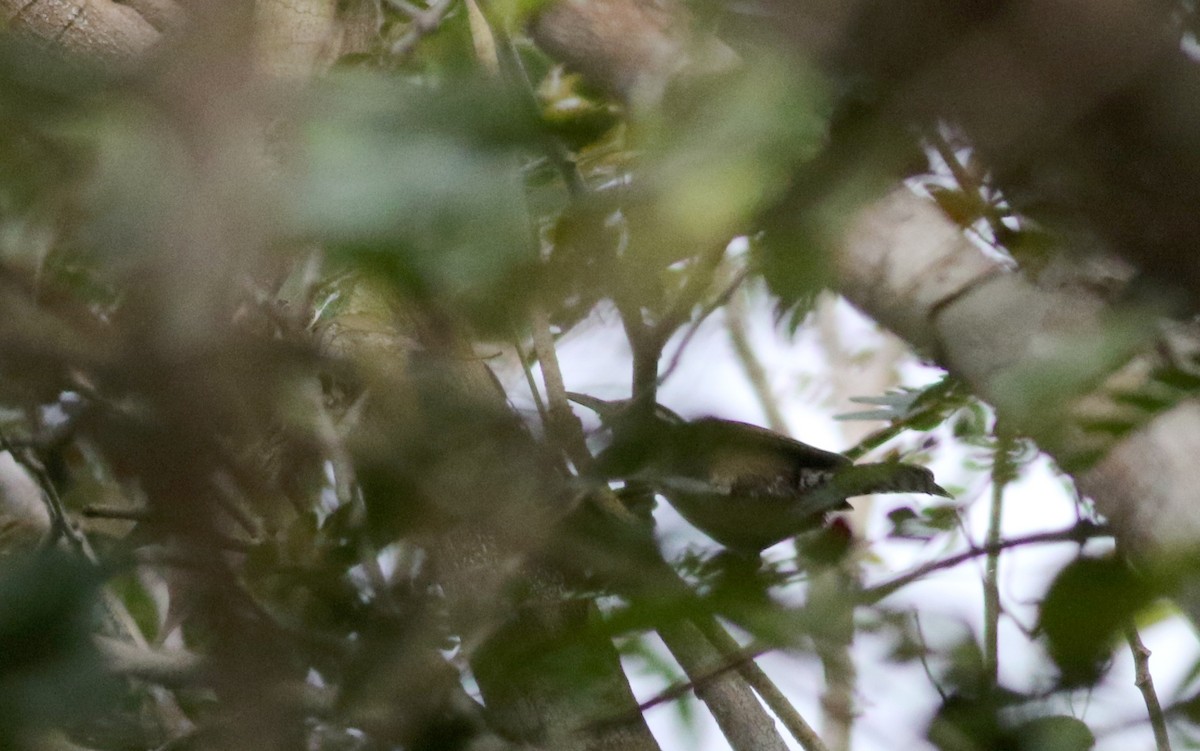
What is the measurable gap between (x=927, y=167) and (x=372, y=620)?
9.8 inches

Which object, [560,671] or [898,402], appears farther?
[898,402]

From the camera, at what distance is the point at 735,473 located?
551 mm

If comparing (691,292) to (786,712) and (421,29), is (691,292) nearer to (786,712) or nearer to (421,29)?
(421,29)

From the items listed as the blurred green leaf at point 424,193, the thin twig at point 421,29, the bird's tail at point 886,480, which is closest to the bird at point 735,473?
the bird's tail at point 886,480

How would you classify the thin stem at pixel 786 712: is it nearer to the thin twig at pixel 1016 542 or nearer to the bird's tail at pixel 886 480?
the bird's tail at pixel 886 480

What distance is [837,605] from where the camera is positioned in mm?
349

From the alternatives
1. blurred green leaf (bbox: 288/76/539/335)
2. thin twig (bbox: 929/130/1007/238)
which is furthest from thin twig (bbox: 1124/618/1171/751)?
blurred green leaf (bbox: 288/76/539/335)

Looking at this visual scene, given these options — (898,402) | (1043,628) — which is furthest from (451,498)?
(898,402)

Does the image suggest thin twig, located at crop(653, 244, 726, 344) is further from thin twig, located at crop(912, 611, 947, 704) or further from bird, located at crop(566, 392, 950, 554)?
thin twig, located at crop(912, 611, 947, 704)

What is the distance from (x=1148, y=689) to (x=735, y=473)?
26 centimetres

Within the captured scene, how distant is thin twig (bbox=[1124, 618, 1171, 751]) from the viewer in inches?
16.1

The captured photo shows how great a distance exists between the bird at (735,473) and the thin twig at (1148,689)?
135 mm

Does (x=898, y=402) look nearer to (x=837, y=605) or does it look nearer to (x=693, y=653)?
(x=693, y=653)

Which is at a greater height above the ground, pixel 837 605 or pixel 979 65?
pixel 979 65
